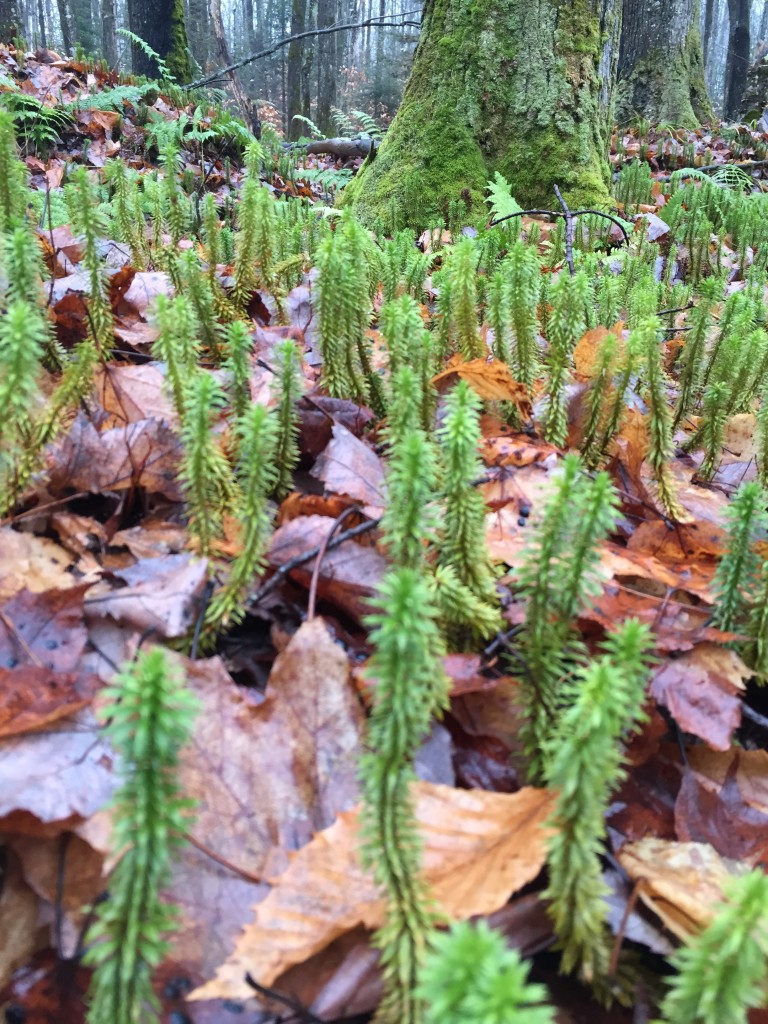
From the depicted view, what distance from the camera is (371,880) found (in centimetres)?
104

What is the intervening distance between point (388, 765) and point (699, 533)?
143 centimetres

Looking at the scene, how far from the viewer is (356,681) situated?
1301 mm

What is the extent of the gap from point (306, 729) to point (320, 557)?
0.38m

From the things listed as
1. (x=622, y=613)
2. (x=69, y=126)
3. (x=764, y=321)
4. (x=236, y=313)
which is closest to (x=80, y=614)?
(x=622, y=613)

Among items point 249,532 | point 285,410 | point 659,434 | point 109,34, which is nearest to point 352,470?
point 285,410

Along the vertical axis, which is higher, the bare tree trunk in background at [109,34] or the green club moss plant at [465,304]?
the bare tree trunk in background at [109,34]

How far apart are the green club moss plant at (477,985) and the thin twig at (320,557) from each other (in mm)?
744

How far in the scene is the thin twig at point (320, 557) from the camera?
139 cm

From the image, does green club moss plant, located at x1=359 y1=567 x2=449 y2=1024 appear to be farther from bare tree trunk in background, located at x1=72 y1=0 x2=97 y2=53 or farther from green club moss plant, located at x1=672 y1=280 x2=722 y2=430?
bare tree trunk in background, located at x1=72 y1=0 x2=97 y2=53

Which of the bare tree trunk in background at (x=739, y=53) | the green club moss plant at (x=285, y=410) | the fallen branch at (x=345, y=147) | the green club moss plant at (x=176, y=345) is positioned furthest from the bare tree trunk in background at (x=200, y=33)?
the green club moss plant at (x=285, y=410)

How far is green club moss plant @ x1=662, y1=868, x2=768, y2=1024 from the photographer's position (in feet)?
2.30

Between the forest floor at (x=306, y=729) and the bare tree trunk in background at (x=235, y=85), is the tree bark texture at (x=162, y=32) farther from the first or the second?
the forest floor at (x=306, y=729)

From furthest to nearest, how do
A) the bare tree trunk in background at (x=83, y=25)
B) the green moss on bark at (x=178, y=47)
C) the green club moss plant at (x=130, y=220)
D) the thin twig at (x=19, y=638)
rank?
the bare tree trunk in background at (x=83, y=25)
the green moss on bark at (x=178, y=47)
the green club moss plant at (x=130, y=220)
the thin twig at (x=19, y=638)

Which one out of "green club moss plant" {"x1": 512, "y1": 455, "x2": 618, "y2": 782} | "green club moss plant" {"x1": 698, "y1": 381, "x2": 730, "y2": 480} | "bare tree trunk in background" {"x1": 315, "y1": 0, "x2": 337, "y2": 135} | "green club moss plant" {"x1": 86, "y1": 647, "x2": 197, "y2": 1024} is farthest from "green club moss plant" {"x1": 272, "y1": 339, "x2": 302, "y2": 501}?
"bare tree trunk in background" {"x1": 315, "y1": 0, "x2": 337, "y2": 135}
